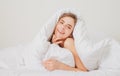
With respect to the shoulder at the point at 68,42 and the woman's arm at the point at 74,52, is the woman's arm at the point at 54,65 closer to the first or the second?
the woman's arm at the point at 74,52

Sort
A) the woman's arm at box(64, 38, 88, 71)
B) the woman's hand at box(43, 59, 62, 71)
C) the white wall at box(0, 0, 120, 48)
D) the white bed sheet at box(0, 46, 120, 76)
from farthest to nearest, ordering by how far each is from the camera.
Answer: the white wall at box(0, 0, 120, 48), the woman's arm at box(64, 38, 88, 71), the woman's hand at box(43, 59, 62, 71), the white bed sheet at box(0, 46, 120, 76)

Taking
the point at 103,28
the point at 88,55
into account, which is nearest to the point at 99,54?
the point at 88,55

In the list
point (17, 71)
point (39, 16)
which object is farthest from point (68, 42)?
point (39, 16)

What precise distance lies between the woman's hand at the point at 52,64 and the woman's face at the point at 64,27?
191 millimetres

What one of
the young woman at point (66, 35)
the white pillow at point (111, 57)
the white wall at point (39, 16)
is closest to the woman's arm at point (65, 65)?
the young woman at point (66, 35)

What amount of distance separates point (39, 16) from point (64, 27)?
60 centimetres

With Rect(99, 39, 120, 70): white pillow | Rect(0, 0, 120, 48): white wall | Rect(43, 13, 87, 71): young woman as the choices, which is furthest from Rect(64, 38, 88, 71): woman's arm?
Rect(0, 0, 120, 48): white wall

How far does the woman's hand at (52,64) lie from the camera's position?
121 centimetres

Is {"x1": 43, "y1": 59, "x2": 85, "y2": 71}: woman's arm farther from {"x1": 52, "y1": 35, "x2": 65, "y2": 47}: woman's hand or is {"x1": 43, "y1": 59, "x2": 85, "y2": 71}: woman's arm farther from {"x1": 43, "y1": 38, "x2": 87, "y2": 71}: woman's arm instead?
{"x1": 52, "y1": 35, "x2": 65, "y2": 47}: woman's hand

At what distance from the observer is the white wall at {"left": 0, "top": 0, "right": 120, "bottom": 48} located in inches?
73.4

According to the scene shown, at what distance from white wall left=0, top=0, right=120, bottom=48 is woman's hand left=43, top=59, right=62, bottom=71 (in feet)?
2.33

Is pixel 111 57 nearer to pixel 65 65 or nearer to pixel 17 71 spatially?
pixel 65 65

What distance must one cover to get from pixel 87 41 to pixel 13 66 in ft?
1.42

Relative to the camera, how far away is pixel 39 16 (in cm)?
194
